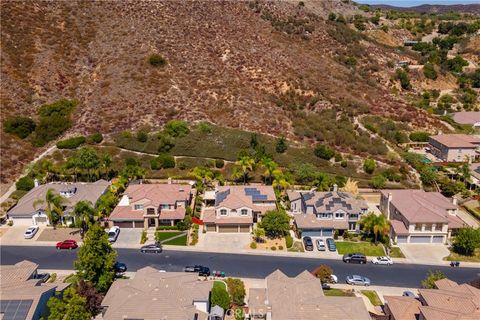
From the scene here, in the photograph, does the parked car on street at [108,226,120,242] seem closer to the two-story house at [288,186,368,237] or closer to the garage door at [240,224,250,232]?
the garage door at [240,224,250,232]

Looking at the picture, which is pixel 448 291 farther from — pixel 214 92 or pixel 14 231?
pixel 214 92

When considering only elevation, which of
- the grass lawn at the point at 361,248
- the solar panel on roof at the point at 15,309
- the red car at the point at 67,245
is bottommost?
the grass lawn at the point at 361,248

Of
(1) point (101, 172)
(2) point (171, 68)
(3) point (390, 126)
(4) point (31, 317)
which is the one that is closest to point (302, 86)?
(3) point (390, 126)

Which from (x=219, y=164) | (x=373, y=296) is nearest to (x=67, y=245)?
(x=219, y=164)

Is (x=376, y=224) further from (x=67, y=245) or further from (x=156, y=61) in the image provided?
(x=156, y=61)

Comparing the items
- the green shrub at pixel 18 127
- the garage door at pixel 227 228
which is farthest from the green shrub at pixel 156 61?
the garage door at pixel 227 228

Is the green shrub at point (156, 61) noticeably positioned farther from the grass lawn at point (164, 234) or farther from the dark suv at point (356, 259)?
the dark suv at point (356, 259)

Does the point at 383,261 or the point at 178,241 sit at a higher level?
the point at 178,241
